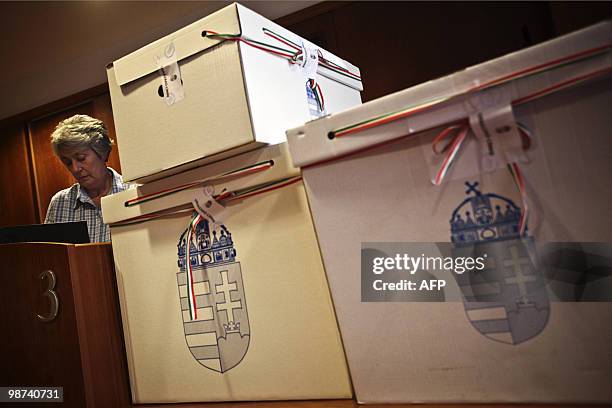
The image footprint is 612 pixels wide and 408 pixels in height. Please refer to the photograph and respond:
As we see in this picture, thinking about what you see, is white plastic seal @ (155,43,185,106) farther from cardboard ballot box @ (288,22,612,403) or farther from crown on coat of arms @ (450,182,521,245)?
crown on coat of arms @ (450,182,521,245)

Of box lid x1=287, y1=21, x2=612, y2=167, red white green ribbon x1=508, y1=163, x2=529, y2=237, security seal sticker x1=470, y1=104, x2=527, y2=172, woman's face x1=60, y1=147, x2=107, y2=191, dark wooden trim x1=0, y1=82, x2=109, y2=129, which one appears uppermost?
dark wooden trim x1=0, y1=82, x2=109, y2=129

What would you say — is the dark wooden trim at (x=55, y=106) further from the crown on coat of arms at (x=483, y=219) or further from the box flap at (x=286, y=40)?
the crown on coat of arms at (x=483, y=219)

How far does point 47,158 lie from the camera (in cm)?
330

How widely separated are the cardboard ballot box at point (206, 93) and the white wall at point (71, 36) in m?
2.05

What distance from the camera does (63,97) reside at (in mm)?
3252

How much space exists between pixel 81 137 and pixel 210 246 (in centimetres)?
120

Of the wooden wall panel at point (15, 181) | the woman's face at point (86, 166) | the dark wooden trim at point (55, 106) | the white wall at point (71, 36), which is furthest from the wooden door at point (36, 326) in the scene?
the wooden wall panel at point (15, 181)

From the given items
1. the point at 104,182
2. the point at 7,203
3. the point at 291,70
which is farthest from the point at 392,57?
the point at 7,203

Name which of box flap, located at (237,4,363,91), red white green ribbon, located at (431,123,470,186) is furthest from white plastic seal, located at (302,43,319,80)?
red white green ribbon, located at (431,123,470,186)

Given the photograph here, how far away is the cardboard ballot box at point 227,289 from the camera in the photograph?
615 millimetres

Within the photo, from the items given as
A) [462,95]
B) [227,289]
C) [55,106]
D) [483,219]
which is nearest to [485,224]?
[483,219]

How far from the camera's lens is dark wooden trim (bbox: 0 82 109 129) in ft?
10.3

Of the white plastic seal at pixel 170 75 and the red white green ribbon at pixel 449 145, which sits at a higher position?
the white plastic seal at pixel 170 75

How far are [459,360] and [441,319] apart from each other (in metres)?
0.04
